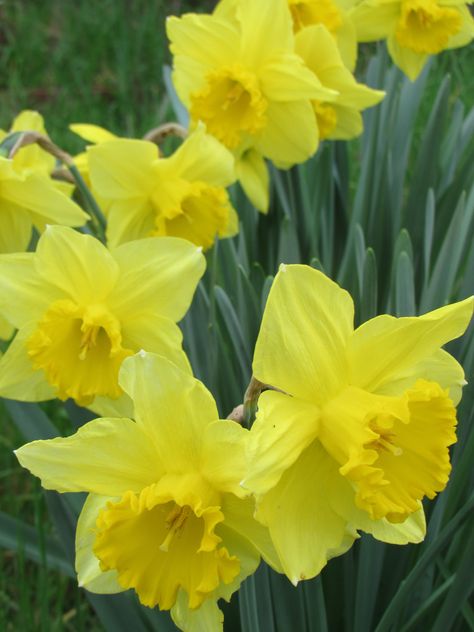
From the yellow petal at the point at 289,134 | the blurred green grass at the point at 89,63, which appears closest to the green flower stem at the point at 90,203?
the yellow petal at the point at 289,134

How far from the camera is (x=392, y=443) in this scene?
1050 millimetres

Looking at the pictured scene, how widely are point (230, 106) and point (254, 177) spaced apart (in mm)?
177

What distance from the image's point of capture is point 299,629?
139cm

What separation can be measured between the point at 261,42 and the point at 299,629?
126 centimetres

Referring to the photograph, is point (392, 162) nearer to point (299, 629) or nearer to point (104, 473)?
point (299, 629)

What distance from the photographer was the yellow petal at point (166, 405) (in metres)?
1.08

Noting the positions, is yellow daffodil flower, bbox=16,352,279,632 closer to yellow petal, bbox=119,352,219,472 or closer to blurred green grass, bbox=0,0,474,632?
yellow petal, bbox=119,352,219,472

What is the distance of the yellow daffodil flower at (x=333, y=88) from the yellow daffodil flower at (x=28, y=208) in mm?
677

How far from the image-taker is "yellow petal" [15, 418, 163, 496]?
1080 millimetres

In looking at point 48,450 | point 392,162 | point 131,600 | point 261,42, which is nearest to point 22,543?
point 131,600

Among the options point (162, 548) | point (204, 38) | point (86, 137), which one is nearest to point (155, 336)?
point (162, 548)

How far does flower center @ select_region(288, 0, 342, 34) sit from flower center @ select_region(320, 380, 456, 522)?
48.0 inches

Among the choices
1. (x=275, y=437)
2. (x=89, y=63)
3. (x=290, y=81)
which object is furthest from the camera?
(x=89, y=63)

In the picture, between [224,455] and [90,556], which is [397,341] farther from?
[90,556]
